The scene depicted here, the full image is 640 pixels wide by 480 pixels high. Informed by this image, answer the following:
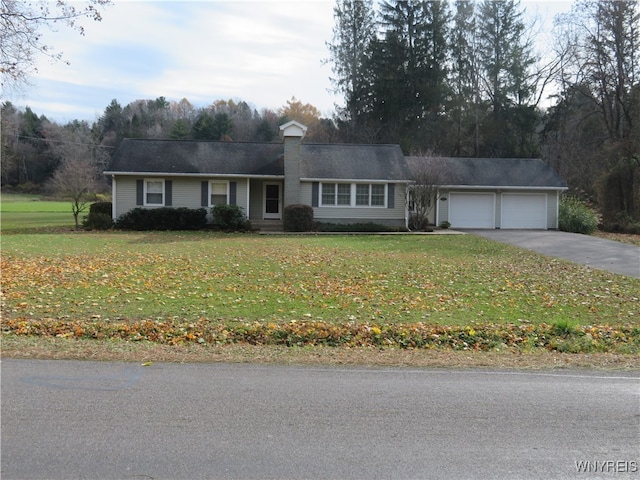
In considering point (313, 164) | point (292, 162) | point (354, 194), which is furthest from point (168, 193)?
point (354, 194)

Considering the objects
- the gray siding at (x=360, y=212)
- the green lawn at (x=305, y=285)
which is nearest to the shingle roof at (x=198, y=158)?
the gray siding at (x=360, y=212)

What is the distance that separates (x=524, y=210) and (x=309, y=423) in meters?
31.2

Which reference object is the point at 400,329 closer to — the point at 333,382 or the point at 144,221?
the point at 333,382

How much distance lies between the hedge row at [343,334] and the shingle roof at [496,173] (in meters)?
23.2

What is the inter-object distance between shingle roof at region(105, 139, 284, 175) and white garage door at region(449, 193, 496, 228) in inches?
413

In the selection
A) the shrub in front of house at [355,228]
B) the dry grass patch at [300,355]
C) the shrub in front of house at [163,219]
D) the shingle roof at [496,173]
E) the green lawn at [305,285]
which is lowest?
the dry grass patch at [300,355]

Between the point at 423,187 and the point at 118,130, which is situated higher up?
the point at 118,130

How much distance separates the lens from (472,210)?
33219 mm

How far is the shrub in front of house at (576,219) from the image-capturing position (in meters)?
31.0

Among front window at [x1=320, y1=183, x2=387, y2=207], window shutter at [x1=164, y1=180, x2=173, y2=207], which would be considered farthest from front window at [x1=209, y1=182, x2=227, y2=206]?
front window at [x1=320, y1=183, x2=387, y2=207]

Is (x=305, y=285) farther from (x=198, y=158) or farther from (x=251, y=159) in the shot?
(x=198, y=158)

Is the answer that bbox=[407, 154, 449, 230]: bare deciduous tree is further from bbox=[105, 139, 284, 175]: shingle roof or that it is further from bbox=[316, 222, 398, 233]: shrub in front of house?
bbox=[105, 139, 284, 175]: shingle roof

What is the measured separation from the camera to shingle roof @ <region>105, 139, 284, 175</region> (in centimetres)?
3028

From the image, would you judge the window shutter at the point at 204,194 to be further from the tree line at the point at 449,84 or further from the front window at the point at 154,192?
the tree line at the point at 449,84
